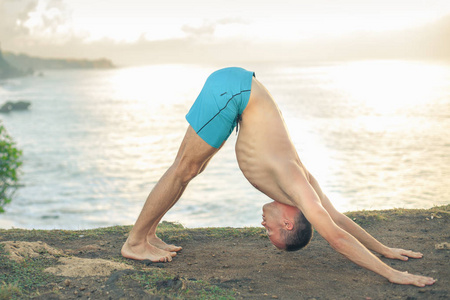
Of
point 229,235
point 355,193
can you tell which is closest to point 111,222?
point 355,193

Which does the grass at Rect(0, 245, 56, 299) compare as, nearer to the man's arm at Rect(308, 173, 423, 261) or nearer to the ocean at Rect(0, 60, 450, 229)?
the man's arm at Rect(308, 173, 423, 261)

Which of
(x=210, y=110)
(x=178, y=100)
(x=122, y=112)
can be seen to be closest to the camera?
(x=210, y=110)

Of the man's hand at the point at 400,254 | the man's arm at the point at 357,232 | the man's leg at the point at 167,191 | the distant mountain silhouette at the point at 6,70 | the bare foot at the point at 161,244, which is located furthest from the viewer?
the distant mountain silhouette at the point at 6,70

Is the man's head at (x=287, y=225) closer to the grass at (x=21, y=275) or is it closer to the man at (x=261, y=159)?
the man at (x=261, y=159)

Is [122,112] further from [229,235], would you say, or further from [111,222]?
[229,235]

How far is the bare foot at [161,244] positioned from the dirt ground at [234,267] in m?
0.11

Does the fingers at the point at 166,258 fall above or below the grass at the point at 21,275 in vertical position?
below

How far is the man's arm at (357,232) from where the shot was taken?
437 centimetres

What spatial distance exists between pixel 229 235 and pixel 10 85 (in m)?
149

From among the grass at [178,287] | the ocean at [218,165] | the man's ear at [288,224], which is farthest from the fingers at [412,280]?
the ocean at [218,165]

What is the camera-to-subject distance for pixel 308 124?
4397 centimetres

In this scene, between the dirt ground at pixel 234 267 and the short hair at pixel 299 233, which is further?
the short hair at pixel 299 233

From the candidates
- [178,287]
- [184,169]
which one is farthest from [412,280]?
[184,169]

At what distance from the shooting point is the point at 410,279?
3900mm
